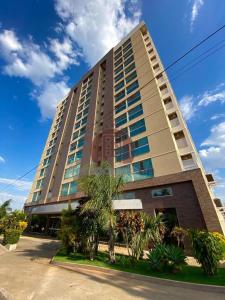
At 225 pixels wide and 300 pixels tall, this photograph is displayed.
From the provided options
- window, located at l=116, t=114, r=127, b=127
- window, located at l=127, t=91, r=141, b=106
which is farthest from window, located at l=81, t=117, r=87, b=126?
window, located at l=127, t=91, r=141, b=106

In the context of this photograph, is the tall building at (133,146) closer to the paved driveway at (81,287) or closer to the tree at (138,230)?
the tree at (138,230)

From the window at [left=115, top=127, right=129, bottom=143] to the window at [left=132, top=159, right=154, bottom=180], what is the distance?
542 cm

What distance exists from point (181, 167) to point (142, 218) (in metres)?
8.74

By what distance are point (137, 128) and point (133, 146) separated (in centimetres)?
291

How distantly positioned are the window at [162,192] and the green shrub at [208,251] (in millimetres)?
8964

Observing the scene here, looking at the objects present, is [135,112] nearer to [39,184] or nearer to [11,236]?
[11,236]

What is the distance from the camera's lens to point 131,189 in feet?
72.1

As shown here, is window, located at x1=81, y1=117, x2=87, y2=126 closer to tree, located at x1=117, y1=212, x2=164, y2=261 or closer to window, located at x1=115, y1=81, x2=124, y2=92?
window, located at x1=115, y1=81, x2=124, y2=92

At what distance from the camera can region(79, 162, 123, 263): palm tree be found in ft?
40.9

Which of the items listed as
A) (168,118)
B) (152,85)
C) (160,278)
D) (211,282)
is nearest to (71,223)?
(160,278)

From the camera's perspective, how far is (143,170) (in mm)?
22391

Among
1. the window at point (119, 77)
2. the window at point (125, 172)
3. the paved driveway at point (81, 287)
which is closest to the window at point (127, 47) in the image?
the window at point (119, 77)

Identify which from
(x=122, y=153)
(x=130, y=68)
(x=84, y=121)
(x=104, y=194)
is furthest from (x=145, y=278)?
(x=130, y=68)

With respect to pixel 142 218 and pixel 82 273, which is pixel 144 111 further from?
pixel 82 273
